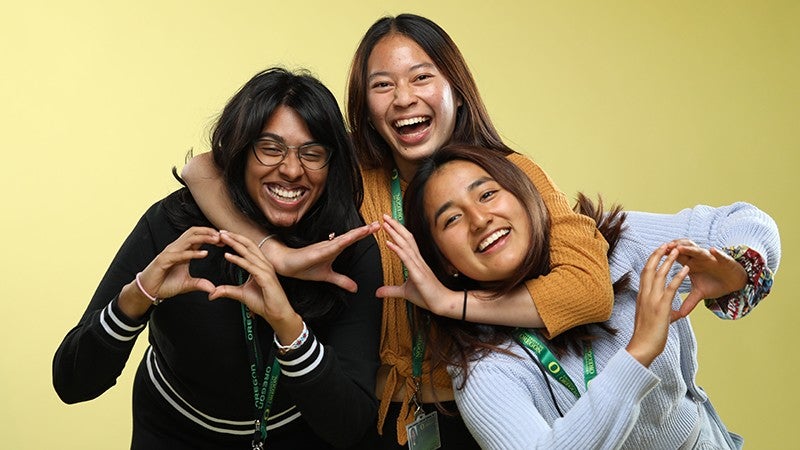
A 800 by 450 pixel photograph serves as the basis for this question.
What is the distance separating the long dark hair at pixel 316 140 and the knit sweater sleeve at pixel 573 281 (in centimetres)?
36

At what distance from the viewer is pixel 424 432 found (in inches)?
85.1

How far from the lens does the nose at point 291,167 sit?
200 centimetres

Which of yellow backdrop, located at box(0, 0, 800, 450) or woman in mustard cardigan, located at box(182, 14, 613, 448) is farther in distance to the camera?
yellow backdrop, located at box(0, 0, 800, 450)

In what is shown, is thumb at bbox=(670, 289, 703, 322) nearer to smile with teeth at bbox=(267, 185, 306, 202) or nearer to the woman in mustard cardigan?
the woman in mustard cardigan

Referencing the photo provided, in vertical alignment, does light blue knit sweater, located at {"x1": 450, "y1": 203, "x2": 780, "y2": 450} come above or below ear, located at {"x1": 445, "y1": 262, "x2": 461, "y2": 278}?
below

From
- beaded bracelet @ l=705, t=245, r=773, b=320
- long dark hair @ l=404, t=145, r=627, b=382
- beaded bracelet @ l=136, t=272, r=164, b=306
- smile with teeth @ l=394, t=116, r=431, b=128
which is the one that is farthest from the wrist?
beaded bracelet @ l=705, t=245, r=773, b=320

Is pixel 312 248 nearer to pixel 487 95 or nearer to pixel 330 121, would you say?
pixel 330 121

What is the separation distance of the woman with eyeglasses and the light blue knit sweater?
23cm

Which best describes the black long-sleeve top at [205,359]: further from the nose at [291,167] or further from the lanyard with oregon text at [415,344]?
the nose at [291,167]

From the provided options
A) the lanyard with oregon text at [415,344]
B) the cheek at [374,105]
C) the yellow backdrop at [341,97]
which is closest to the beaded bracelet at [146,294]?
the lanyard with oregon text at [415,344]

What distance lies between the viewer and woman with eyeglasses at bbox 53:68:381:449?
78.7 inches

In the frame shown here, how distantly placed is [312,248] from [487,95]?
6.39 feet

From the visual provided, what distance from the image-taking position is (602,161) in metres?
3.93

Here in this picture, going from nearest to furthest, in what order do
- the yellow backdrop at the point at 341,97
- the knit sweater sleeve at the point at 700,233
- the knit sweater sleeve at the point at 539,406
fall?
the knit sweater sleeve at the point at 539,406 → the knit sweater sleeve at the point at 700,233 → the yellow backdrop at the point at 341,97
